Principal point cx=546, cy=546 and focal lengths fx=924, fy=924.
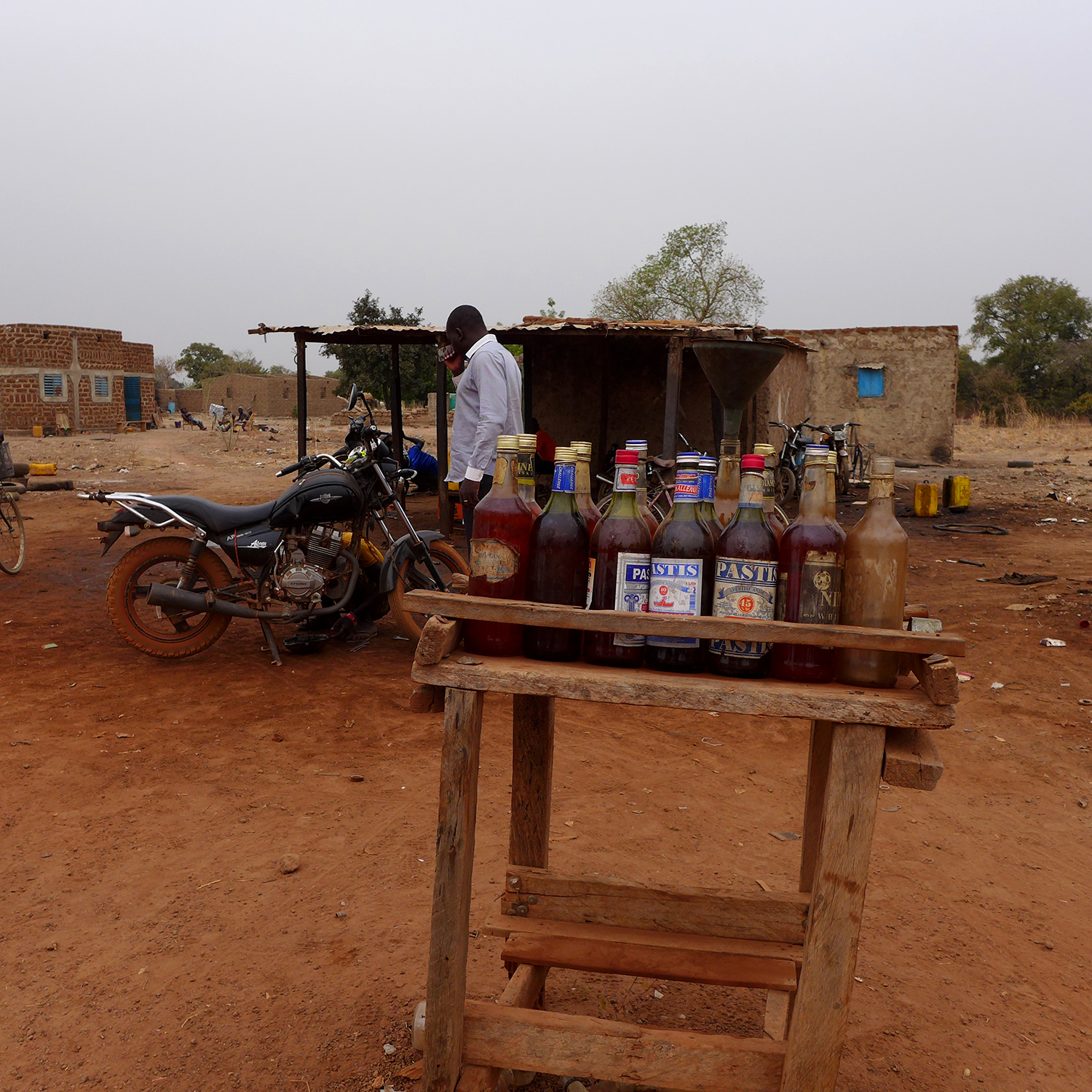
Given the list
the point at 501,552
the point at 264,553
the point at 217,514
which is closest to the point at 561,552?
the point at 501,552

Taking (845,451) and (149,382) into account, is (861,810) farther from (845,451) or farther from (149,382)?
(149,382)

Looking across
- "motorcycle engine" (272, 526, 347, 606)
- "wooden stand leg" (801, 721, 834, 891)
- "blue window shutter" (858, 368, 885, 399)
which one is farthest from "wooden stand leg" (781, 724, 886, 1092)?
"blue window shutter" (858, 368, 885, 399)

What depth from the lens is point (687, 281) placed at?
32.3 meters

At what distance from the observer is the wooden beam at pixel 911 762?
1550mm

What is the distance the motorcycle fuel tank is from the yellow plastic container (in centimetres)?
976

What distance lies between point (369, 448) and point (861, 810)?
165 inches

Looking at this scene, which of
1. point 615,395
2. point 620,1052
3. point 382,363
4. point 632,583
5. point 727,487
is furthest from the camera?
point 382,363

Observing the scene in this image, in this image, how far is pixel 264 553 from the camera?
17.2 feet

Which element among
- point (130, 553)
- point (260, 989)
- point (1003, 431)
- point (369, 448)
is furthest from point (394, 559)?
point (1003, 431)

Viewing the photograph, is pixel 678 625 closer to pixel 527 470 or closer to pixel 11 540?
pixel 527 470

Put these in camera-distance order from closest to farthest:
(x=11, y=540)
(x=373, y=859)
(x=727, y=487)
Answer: (x=727, y=487) < (x=373, y=859) < (x=11, y=540)

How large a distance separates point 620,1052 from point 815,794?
83 centimetres

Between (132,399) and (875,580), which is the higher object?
(875,580)

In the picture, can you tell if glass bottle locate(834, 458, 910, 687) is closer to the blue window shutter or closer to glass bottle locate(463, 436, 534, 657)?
glass bottle locate(463, 436, 534, 657)
